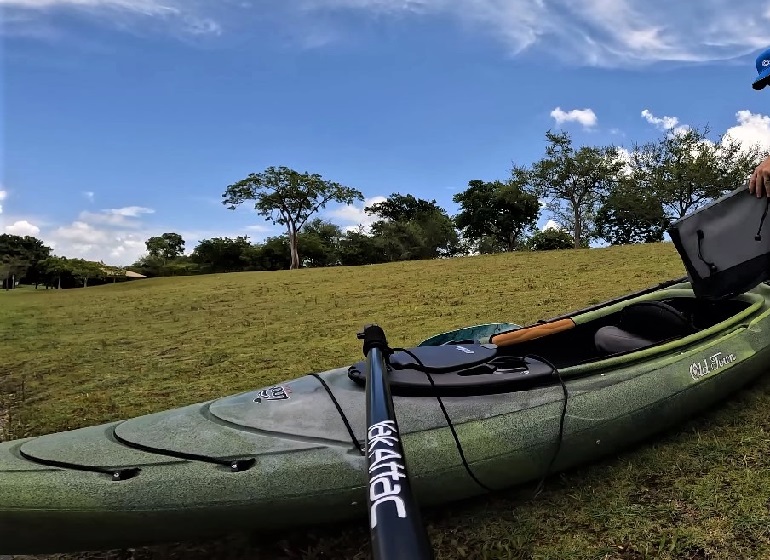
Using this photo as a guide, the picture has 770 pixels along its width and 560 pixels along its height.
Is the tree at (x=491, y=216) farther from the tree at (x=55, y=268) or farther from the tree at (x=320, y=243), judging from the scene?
the tree at (x=55, y=268)

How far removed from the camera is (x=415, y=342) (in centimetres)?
655

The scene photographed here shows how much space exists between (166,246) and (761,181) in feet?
174

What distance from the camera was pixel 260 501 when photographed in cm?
202

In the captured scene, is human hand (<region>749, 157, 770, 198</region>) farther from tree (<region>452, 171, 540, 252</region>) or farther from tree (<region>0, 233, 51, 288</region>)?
tree (<region>0, 233, 51, 288</region>)

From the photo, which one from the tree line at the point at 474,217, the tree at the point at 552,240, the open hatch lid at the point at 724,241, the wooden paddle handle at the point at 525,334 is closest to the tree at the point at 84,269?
the tree line at the point at 474,217

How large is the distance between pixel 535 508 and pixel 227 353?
210 inches

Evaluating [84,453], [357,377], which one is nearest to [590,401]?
[357,377]

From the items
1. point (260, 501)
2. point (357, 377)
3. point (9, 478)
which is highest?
point (357, 377)

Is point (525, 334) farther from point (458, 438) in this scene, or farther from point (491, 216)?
point (491, 216)

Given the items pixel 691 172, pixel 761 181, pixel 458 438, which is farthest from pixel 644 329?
pixel 691 172

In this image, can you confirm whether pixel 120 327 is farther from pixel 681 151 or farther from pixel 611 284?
pixel 681 151

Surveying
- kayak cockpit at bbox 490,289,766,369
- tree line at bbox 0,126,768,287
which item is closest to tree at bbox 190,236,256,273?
tree line at bbox 0,126,768,287

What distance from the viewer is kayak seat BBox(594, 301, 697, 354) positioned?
3.34m

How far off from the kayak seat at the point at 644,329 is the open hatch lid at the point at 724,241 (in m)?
0.34
